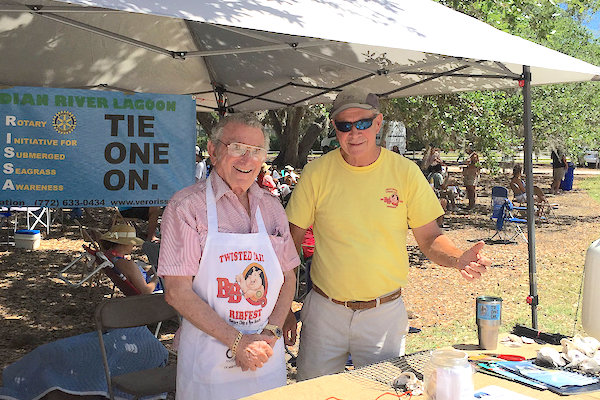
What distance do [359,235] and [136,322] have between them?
1.56m

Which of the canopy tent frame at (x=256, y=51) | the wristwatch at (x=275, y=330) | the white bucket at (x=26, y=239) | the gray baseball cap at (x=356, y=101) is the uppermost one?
the canopy tent frame at (x=256, y=51)

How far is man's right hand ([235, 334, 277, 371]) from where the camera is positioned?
102 inches

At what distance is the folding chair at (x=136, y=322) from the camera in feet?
12.2

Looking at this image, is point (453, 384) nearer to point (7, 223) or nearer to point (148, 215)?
point (148, 215)

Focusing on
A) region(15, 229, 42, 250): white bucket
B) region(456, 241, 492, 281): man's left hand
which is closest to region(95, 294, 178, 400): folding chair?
region(456, 241, 492, 281): man's left hand

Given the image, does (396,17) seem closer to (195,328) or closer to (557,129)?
(195,328)

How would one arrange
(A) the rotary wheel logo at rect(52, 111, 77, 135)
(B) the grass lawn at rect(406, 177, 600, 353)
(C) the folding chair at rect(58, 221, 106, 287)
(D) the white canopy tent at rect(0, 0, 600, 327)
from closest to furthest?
(D) the white canopy tent at rect(0, 0, 600, 327), (A) the rotary wheel logo at rect(52, 111, 77, 135), (B) the grass lawn at rect(406, 177, 600, 353), (C) the folding chair at rect(58, 221, 106, 287)

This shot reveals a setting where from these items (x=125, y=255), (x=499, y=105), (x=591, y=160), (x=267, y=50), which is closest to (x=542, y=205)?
(x=499, y=105)

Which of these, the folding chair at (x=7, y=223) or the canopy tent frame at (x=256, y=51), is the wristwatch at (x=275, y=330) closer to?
the canopy tent frame at (x=256, y=51)

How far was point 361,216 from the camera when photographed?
122 inches

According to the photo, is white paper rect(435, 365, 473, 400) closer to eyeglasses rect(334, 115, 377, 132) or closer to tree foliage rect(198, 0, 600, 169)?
eyeglasses rect(334, 115, 377, 132)

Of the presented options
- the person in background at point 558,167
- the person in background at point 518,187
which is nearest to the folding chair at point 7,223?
the person in background at point 518,187

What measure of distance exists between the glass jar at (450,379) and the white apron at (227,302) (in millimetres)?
865

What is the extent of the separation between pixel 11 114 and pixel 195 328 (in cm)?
295
